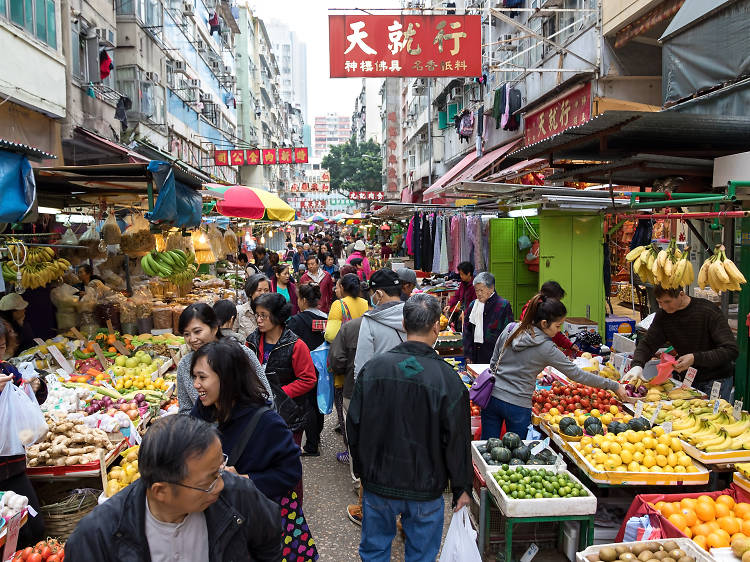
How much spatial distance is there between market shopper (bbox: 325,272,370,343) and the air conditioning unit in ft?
40.5

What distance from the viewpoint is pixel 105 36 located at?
15.5m

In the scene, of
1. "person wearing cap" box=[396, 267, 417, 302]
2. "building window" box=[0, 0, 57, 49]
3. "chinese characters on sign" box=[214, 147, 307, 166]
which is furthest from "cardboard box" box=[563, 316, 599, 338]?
"chinese characters on sign" box=[214, 147, 307, 166]

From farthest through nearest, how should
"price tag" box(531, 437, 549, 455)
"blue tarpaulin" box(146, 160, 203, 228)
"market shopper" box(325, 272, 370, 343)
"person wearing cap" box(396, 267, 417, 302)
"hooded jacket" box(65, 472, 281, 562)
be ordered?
1. "person wearing cap" box(396, 267, 417, 302)
2. "blue tarpaulin" box(146, 160, 203, 228)
3. "market shopper" box(325, 272, 370, 343)
4. "price tag" box(531, 437, 549, 455)
5. "hooded jacket" box(65, 472, 281, 562)

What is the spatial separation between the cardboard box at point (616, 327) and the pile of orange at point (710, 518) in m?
5.04

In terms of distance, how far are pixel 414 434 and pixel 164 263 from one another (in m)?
6.77

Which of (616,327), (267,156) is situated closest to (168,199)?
(616,327)

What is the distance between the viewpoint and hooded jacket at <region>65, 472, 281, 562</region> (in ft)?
5.86

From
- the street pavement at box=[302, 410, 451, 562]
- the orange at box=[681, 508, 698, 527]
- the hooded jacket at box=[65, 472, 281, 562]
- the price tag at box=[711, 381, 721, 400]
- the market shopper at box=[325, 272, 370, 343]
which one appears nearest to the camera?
the hooded jacket at box=[65, 472, 281, 562]

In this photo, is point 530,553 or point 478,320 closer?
point 530,553

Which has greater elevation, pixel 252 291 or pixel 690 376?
pixel 252 291

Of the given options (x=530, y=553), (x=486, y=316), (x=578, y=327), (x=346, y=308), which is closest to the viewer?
(x=530, y=553)

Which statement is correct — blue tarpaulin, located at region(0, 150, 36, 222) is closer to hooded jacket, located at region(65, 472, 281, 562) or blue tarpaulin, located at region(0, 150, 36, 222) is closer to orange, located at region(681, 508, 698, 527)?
hooded jacket, located at region(65, 472, 281, 562)

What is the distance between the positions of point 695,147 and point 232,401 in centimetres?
498

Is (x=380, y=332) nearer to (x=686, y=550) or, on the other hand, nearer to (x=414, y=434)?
(x=414, y=434)
